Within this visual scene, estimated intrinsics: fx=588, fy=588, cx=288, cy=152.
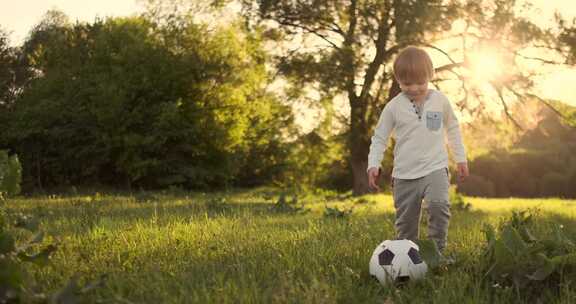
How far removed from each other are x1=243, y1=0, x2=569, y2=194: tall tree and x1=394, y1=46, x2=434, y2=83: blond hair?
1369cm

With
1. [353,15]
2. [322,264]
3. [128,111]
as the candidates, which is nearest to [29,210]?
[322,264]

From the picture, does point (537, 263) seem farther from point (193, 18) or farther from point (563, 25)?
point (193, 18)

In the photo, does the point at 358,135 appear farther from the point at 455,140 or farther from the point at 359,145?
the point at 455,140

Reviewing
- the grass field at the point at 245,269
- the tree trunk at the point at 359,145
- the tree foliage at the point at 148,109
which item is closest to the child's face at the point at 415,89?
the grass field at the point at 245,269

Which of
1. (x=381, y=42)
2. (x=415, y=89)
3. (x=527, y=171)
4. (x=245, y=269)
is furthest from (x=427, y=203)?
(x=527, y=171)

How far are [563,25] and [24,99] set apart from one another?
1990cm

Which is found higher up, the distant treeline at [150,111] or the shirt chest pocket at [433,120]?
the distant treeline at [150,111]

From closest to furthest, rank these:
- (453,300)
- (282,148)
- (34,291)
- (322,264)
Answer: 1. (34,291)
2. (453,300)
3. (322,264)
4. (282,148)

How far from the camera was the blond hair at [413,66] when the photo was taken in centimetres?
503

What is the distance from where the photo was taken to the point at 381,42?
21078mm

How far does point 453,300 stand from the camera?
3162 millimetres

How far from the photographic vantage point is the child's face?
17.0 feet

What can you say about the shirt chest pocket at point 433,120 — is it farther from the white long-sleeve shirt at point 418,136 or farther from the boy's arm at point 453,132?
the boy's arm at point 453,132

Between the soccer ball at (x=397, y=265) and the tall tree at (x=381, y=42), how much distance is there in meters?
15.4
